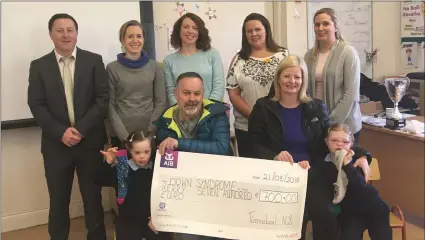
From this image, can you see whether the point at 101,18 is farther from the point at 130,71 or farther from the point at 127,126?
the point at 127,126

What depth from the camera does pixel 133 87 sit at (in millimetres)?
2607

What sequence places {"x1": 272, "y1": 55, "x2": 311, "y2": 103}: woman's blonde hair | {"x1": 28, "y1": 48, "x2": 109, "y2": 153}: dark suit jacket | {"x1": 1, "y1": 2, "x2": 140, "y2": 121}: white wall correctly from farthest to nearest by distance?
{"x1": 1, "y1": 2, "x2": 140, "y2": 121}: white wall < {"x1": 28, "y1": 48, "x2": 109, "y2": 153}: dark suit jacket < {"x1": 272, "y1": 55, "x2": 311, "y2": 103}: woman's blonde hair

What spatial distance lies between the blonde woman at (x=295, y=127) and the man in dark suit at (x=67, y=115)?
3.21 feet

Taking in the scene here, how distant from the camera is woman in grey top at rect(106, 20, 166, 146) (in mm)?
2596

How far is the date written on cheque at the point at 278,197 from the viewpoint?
205cm

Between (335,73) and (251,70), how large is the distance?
0.49m

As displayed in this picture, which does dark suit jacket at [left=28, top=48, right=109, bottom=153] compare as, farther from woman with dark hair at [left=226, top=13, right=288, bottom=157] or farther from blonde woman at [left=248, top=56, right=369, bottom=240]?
blonde woman at [left=248, top=56, right=369, bottom=240]

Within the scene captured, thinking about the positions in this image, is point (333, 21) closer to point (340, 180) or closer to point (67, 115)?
point (340, 180)

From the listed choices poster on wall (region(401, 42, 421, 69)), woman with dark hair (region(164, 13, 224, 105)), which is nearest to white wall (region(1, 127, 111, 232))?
woman with dark hair (region(164, 13, 224, 105))

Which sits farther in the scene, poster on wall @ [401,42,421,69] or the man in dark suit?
poster on wall @ [401,42,421,69]

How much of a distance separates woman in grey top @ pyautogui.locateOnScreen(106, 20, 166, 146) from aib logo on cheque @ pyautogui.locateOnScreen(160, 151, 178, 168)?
0.49 metres

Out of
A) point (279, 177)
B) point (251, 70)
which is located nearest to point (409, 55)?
point (251, 70)

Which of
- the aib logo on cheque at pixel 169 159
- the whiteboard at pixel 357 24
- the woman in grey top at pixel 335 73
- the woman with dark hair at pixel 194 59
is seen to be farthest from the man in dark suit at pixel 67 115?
the whiteboard at pixel 357 24

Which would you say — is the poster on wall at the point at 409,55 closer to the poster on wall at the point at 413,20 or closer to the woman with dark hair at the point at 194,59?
the poster on wall at the point at 413,20
